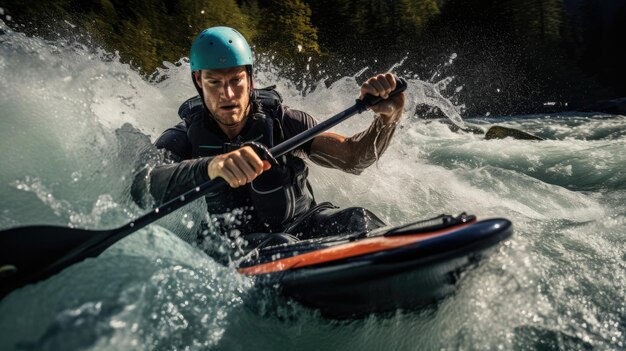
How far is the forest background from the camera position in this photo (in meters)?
26.4

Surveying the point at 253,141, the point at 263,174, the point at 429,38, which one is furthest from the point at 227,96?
the point at 429,38

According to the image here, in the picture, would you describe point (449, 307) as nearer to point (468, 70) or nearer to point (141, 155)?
point (141, 155)

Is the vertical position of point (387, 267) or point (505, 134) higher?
point (387, 267)

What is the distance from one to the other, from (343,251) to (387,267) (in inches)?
10.0

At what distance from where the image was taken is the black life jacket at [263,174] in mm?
2709

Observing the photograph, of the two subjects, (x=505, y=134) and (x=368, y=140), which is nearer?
(x=368, y=140)

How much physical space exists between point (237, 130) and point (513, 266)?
1795 mm

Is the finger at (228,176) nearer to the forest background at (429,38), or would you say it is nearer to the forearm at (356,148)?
the forearm at (356,148)

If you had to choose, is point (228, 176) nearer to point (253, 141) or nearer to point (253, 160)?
point (253, 160)

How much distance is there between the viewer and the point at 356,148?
309 cm

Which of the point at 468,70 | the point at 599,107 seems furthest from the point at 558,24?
the point at 599,107

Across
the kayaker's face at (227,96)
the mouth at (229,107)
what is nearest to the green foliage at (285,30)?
the kayaker's face at (227,96)

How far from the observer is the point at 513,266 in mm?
2287

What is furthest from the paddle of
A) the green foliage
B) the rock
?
the green foliage
